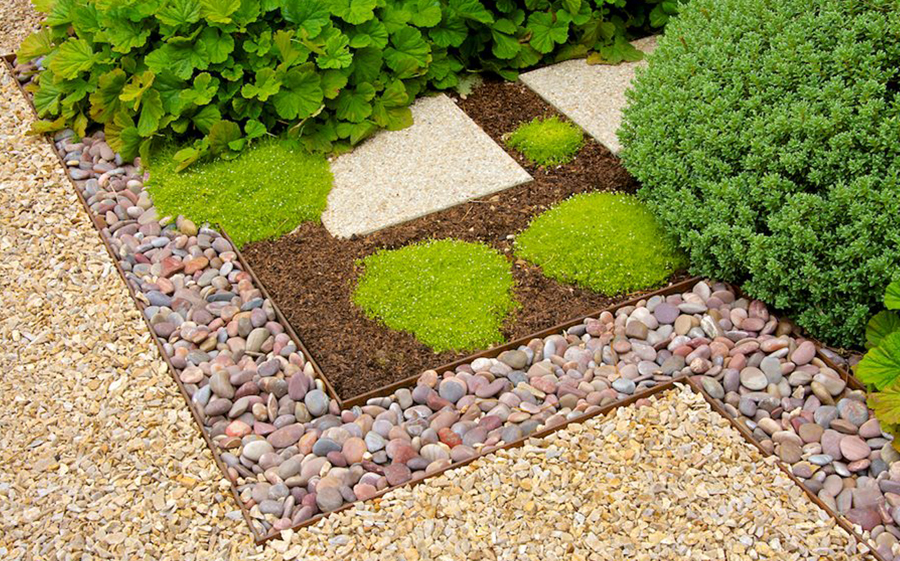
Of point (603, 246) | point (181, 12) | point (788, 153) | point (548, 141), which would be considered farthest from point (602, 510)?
point (181, 12)

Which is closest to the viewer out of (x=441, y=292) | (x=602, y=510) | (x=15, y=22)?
(x=602, y=510)

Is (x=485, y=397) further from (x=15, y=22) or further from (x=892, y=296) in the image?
(x=15, y=22)

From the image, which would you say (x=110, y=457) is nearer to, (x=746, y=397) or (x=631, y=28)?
(x=746, y=397)

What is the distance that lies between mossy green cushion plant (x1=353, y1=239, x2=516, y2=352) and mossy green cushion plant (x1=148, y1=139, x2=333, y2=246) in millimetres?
491

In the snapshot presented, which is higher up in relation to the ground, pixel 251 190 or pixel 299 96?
pixel 299 96

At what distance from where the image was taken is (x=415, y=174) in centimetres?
459

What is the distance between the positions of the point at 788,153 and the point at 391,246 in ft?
5.31

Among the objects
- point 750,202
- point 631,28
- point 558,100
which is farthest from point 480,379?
point 631,28

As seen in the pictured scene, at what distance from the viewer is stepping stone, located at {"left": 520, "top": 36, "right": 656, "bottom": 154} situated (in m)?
4.85

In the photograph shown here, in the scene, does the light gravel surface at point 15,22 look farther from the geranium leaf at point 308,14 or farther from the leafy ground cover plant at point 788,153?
the leafy ground cover plant at point 788,153

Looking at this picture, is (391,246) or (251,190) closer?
(391,246)

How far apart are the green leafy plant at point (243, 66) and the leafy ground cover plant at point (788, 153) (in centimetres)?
136

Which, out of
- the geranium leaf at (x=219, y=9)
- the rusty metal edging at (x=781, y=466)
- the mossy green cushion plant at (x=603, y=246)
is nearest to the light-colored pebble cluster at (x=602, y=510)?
the rusty metal edging at (x=781, y=466)

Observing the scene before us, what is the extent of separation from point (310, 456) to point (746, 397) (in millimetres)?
1485
